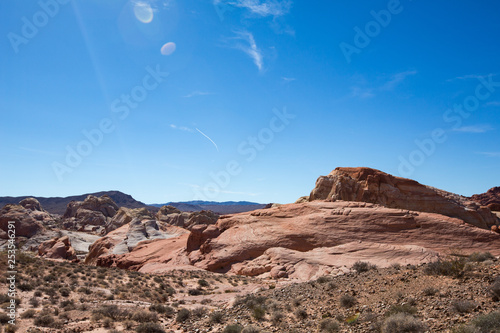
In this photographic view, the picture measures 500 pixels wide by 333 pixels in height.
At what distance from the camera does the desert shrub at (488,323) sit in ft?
19.6

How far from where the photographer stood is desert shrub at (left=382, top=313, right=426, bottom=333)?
6797 mm

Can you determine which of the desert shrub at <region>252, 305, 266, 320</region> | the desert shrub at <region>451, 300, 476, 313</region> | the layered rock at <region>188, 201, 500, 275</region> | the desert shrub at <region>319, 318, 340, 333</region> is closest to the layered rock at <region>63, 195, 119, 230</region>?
the layered rock at <region>188, 201, 500, 275</region>

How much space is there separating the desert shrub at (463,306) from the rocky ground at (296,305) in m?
0.02

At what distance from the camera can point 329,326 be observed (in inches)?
323

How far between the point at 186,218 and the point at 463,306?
6961 cm

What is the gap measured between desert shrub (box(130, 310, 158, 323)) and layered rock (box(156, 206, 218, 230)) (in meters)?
40.3

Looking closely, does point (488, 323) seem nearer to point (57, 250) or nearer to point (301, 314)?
point (301, 314)

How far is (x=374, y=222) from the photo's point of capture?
2584cm

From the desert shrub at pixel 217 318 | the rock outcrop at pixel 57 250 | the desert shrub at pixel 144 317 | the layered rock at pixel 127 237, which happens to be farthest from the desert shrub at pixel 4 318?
the rock outcrop at pixel 57 250

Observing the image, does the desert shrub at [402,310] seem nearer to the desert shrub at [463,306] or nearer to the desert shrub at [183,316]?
the desert shrub at [463,306]

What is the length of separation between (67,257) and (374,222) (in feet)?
126

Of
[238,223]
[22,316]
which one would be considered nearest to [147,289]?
[22,316]

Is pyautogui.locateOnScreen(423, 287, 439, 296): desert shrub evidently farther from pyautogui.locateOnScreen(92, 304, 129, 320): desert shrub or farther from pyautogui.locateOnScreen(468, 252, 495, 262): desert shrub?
pyautogui.locateOnScreen(92, 304, 129, 320): desert shrub

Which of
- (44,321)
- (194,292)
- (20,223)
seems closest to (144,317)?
(44,321)
